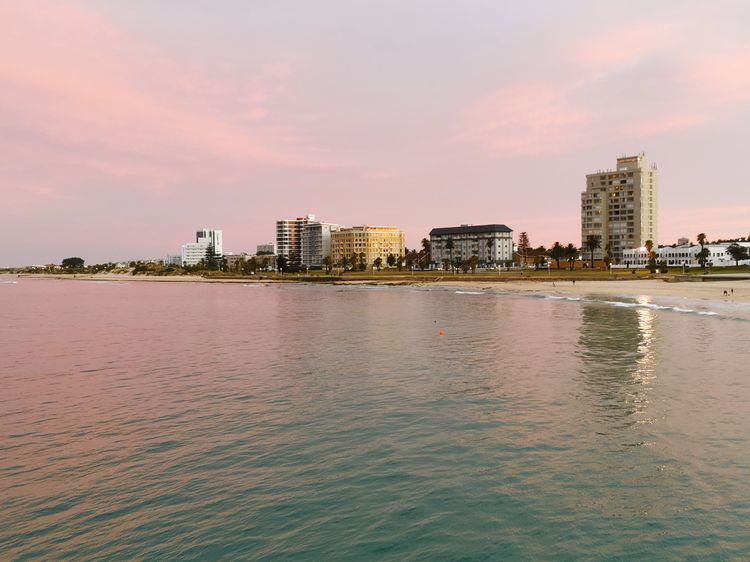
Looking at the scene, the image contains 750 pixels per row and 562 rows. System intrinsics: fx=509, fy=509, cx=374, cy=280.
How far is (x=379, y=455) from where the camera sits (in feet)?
61.9

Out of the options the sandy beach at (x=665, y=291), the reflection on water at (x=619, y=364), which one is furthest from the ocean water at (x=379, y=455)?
the sandy beach at (x=665, y=291)

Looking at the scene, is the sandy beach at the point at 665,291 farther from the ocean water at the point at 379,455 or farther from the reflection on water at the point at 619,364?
the ocean water at the point at 379,455

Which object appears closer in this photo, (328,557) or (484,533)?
(328,557)

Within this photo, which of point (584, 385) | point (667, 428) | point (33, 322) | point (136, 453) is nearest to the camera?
point (136, 453)

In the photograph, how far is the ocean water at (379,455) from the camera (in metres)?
13.3

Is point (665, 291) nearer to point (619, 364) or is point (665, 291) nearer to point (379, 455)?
point (619, 364)

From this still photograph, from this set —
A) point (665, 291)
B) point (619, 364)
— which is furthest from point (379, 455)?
point (665, 291)

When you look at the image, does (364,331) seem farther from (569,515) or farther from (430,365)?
(569,515)

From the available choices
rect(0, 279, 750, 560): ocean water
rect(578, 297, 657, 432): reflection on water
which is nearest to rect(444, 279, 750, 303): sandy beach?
rect(578, 297, 657, 432): reflection on water

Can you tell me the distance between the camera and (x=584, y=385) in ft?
97.5

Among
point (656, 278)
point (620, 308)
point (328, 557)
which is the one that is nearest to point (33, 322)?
point (328, 557)

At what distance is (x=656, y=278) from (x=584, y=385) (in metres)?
138

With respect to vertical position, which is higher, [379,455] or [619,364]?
[379,455]

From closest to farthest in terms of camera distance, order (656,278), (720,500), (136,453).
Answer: (720,500), (136,453), (656,278)
